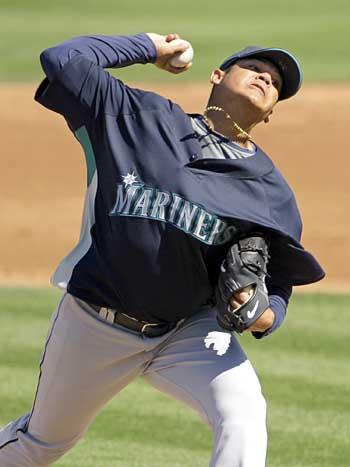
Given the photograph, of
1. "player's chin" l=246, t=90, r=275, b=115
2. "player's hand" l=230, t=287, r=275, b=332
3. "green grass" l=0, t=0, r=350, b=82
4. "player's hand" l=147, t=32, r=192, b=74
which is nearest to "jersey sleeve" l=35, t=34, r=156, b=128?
"player's hand" l=147, t=32, r=192, b=74

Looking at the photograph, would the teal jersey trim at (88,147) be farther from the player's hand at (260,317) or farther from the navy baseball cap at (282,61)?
the player's hand at (260,317)

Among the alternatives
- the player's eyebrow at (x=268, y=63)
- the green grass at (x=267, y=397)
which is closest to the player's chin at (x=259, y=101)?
the player's eyebrow at (x=268, y=63)

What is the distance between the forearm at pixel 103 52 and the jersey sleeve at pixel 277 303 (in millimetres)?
1011

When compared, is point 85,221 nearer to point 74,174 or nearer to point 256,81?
point 256,81

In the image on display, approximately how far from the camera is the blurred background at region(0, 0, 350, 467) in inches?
245

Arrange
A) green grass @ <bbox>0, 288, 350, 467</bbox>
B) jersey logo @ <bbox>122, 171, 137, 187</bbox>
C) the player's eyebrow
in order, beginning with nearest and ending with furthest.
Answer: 1. jersey logo @ <bbox>122, 171, 137, 187</bbox>
2. the player's eyebrow
3. green grass @ <bbox>0, 288, 350, 467</bbox>

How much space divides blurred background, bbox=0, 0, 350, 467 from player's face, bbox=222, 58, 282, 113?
1.95 meters

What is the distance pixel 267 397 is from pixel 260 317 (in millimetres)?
2378

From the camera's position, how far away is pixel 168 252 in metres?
4.39

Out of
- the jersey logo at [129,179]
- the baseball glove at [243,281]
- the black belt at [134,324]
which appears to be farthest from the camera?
the black belt at [134,324]

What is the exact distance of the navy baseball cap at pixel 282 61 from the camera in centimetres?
461

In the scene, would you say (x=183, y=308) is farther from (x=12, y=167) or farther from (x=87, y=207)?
(x=12, y=167)

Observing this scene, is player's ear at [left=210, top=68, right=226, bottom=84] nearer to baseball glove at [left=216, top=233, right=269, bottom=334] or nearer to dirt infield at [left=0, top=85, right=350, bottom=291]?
baseball glove at [left=216, top=233, right=269, bottom=334]

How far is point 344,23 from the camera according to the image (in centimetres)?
1911
